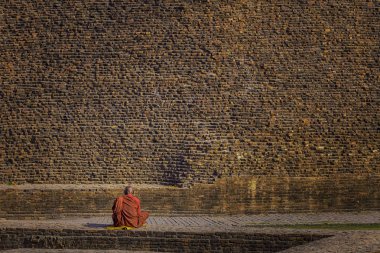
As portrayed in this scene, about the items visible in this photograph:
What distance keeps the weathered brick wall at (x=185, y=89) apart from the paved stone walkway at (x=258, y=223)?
180cm

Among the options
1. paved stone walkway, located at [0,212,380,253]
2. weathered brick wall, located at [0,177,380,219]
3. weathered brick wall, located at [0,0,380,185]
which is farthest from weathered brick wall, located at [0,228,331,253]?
weathered brick wall, located at [0,0,380,185]

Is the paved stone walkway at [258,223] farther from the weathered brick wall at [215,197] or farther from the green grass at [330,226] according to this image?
the green grass at [330,226]

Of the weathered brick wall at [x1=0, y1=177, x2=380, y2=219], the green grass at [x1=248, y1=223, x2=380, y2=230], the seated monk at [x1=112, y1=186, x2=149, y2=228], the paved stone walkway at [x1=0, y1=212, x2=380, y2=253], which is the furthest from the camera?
the weathered brick wall at [x1=0, y1=177, x2=380, y2=219]

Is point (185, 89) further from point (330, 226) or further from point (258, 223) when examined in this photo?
point (330, 226)

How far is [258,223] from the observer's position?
17.6 m

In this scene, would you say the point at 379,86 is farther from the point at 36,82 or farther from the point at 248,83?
the point at 36,82

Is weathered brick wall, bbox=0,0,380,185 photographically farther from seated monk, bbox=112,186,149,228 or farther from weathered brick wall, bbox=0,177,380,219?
seated monk, bbox=112,186,149,228

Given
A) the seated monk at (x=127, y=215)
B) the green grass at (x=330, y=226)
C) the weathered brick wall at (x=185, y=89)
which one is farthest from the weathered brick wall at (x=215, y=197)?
Answer: the seated monk at (x=127, y=215)

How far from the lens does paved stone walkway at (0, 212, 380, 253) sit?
1157 centimetres

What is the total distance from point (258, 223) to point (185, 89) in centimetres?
565

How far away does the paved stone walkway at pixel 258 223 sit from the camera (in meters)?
11.6

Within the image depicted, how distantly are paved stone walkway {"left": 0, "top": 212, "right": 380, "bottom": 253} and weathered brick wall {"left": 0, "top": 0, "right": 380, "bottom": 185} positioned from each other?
1801mm

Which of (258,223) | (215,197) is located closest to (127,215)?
(258,223)

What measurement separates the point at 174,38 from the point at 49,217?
624 centimetres
